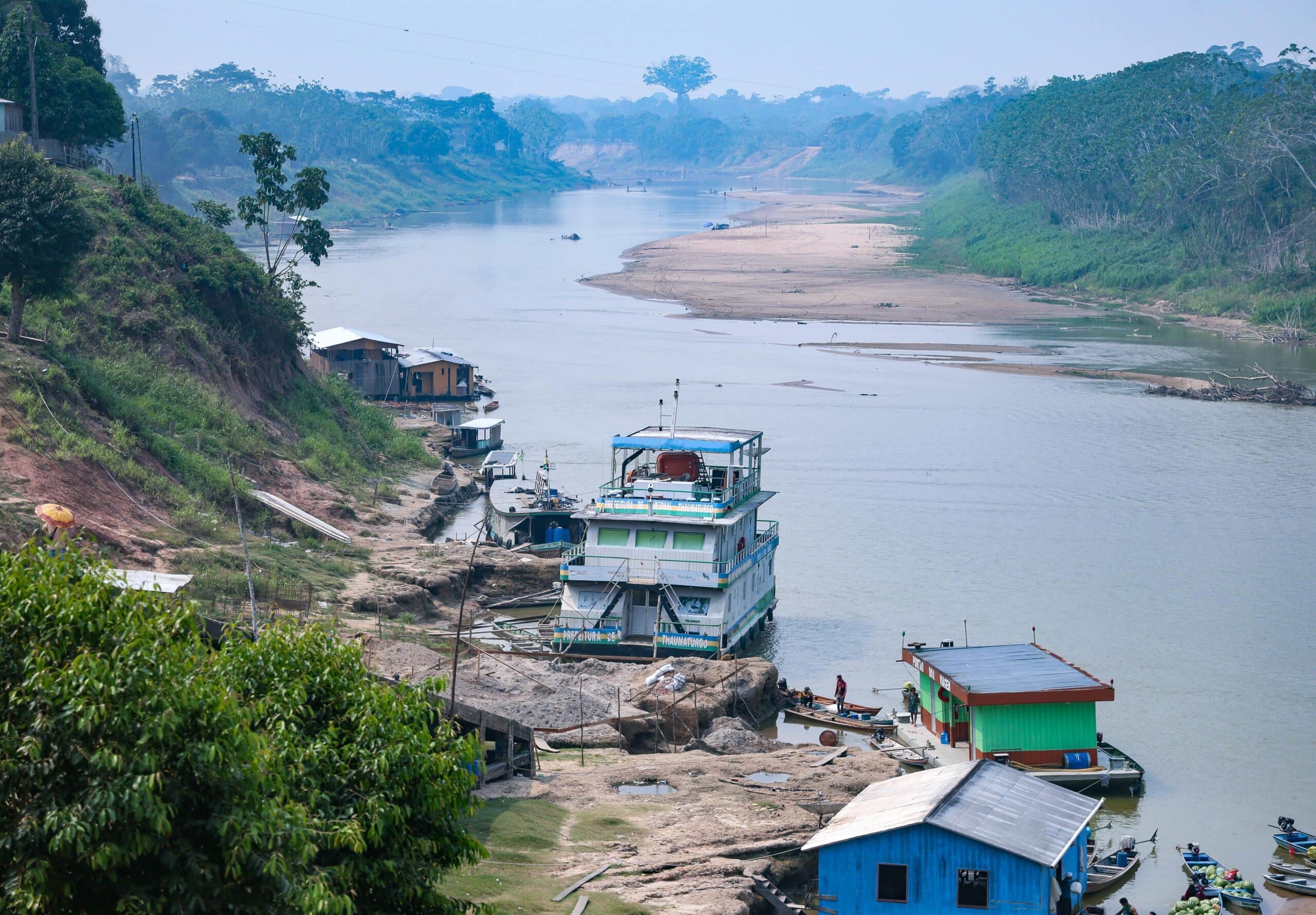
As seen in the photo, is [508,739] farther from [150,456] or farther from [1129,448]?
[1129,448]

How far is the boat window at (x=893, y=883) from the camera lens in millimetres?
19453

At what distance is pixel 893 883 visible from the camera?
19547mm

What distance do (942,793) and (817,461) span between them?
128 ft

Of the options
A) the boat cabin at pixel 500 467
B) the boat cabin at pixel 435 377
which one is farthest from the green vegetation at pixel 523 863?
the boat cabin at pixel 435 377

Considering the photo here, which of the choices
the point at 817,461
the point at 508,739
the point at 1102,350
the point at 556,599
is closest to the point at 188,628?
the point at 508,739

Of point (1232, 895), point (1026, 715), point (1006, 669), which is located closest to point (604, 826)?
point (1026, 715)

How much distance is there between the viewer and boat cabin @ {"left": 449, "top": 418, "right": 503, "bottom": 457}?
59.1 meters

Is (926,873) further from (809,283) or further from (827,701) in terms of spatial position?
(809,283)

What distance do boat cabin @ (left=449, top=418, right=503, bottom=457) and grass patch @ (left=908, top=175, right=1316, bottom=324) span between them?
58.5 meters

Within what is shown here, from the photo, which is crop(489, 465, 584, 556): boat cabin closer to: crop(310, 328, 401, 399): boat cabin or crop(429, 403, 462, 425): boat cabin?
crop(429, 403, 462, 425): boat cabin

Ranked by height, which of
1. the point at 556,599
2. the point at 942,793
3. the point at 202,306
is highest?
the point at 202,306

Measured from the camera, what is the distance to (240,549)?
3500 cm

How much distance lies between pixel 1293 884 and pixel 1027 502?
1183 inches

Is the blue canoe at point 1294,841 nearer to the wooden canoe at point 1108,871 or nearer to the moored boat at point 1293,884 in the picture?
the moored boat at point 1293,884
